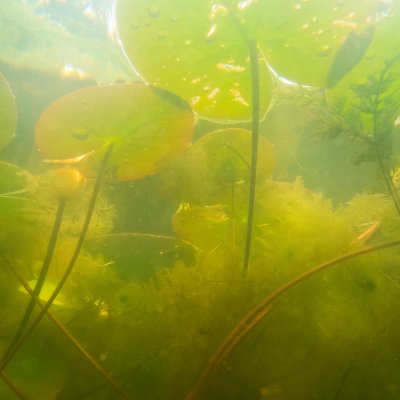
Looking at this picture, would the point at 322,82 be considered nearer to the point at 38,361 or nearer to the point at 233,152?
the point at 233,152

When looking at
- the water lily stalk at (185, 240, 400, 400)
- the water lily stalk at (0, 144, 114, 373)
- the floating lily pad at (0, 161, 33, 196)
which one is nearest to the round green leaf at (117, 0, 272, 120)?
the water lily stalk at (0, 144, 114, 373)

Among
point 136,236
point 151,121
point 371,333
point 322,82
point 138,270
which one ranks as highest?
point 151,121

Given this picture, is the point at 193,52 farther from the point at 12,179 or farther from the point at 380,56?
the point at 12,179

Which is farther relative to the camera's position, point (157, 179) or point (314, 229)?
point (157, 179)

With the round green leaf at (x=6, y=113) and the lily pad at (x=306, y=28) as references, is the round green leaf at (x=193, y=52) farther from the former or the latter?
the round green leaf at (x=6, y=113)

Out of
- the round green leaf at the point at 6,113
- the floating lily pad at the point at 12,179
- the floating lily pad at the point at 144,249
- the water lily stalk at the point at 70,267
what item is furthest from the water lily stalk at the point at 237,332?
the round green leaf at the point at 6,113

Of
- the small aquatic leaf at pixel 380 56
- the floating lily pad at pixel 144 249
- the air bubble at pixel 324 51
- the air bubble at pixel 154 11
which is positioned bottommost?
the floating lily pad at pixel 144 249

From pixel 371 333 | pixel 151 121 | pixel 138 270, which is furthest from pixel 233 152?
pixel 371 333
